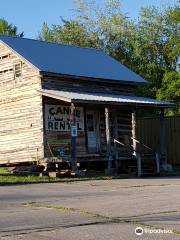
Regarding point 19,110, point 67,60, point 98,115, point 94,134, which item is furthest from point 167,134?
point 19,110

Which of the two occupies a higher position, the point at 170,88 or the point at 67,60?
the point at 67,60

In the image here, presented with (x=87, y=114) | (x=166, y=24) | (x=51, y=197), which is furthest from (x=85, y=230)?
(x=166, y=24)

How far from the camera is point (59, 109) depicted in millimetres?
27812

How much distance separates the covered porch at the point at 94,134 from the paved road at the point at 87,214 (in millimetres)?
9436

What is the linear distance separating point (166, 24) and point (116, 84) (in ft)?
80.1

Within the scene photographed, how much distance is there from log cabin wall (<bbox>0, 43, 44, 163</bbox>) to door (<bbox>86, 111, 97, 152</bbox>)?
3.05 meters

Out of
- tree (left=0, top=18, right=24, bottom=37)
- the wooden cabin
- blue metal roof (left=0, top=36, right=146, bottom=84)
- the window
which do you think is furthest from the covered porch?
tree (left=0, top=18, right=24, bottom=37)

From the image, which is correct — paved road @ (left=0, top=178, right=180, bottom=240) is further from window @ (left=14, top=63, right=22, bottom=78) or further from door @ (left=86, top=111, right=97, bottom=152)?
window @ (left=14, top=63, right=22, bottom=78)

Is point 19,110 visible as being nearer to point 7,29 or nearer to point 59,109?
point 59,109

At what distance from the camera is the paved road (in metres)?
8.79

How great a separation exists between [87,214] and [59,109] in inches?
669

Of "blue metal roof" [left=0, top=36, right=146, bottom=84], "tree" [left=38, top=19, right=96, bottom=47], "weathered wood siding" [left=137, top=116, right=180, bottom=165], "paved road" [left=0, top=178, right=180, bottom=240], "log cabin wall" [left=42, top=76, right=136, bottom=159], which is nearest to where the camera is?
"paved road" [left=0, top=178, right=180, bottom=240]

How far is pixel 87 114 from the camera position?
29219 millimetres

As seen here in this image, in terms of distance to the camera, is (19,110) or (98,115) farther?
(98,115)
